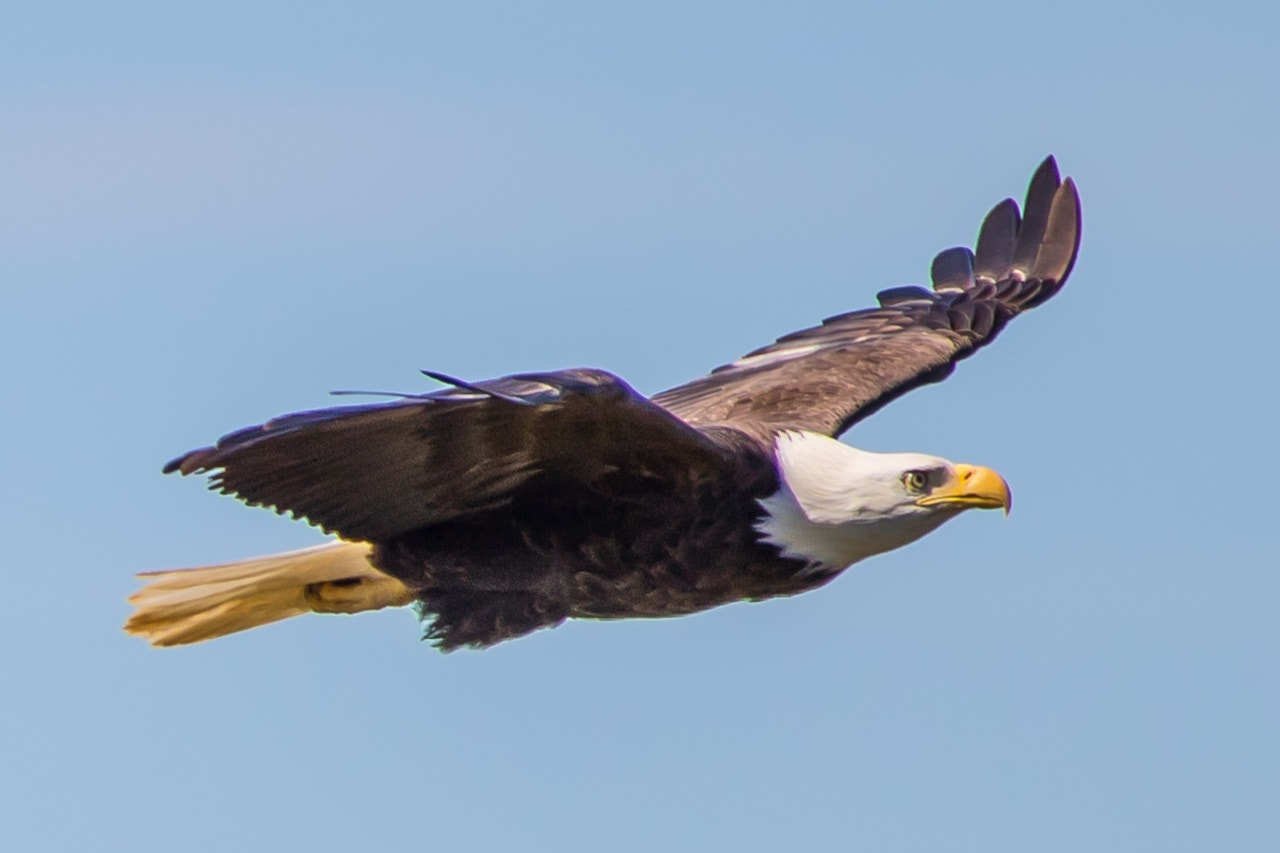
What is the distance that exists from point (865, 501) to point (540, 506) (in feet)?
3.64

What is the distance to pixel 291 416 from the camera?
7.16 metres

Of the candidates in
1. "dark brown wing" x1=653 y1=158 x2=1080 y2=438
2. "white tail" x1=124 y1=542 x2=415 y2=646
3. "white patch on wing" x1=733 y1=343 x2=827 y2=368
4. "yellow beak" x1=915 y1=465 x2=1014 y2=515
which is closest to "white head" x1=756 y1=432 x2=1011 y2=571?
"yellow beak" x1=915 y1=465 x2=1014 y2=515

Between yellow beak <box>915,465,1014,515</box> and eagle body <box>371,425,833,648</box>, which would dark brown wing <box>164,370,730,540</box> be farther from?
yellow beak <box>915,465,1014,515</box>

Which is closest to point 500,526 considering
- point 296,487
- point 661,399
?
point 296,487

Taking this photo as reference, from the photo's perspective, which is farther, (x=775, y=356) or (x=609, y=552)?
(x=775, y=356)

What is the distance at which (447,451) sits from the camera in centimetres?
765

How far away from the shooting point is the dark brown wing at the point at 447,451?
7.23m

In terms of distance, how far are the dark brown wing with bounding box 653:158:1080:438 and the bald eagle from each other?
0.42 metres

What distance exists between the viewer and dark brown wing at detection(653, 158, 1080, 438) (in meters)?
9.87

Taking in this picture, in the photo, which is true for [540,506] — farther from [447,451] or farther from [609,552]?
[447,451]

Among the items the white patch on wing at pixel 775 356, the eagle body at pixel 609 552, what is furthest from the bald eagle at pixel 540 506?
the white patch on wing at pixel 775 356

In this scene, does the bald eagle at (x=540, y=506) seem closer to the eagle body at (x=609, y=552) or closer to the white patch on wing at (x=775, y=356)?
the eagle body at (x=609, y=552)

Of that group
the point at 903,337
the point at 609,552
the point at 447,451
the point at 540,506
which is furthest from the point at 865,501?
the point at 903,337

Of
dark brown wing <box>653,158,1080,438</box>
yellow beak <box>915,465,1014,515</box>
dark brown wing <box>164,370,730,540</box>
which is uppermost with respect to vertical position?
dark brown wing <box>653,158,1080,438</box>
